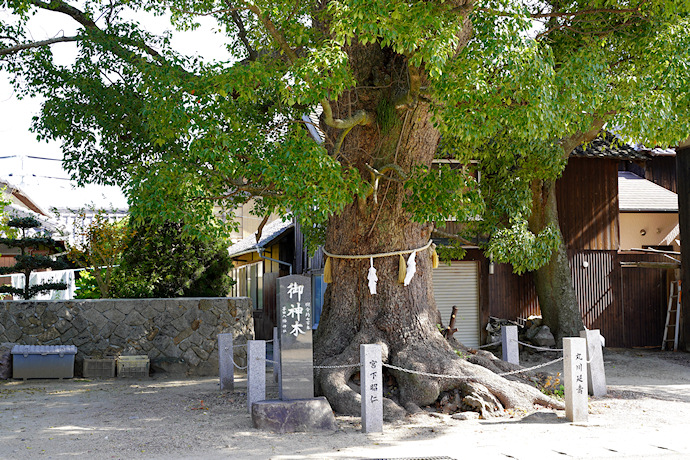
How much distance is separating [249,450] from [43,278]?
43.3 feet

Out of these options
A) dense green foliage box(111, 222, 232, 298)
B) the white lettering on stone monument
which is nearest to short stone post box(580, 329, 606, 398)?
the white lettering on stone monument

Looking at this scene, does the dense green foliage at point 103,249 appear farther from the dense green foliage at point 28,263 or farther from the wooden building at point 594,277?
the wooden building at point 594,277

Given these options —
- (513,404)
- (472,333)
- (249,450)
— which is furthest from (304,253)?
(249,450)

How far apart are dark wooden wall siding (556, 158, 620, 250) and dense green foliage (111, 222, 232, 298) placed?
10.5m

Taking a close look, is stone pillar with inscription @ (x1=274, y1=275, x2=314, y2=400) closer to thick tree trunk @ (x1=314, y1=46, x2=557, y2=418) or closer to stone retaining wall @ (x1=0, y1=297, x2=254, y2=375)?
thick tree trunk @ (x1=314, y1=46, x2=557, y2=418)

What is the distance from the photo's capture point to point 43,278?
704 inches

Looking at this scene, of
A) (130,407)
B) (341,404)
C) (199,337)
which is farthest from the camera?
(199,337)

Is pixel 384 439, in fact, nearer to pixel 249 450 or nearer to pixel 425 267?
pixel 249 450

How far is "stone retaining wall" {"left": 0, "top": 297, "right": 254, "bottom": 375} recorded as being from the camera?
14.1 metres

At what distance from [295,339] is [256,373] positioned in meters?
0.99

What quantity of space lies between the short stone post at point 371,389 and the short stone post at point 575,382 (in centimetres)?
253

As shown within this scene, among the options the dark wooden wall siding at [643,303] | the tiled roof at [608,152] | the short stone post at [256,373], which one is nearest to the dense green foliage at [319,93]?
the short stone post at [256,373]

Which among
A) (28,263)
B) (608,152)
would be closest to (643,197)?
(608,152)

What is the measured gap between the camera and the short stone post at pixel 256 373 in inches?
359
